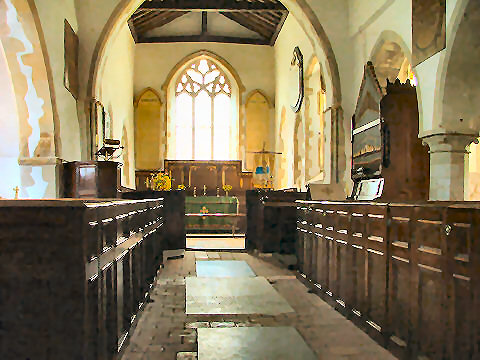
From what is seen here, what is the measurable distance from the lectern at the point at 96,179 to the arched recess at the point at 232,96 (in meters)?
7.38

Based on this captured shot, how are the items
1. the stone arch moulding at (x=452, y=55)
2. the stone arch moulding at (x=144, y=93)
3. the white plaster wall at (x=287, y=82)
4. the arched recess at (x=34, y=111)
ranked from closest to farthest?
the stone arch moulding at (x=452, y=55) → the arched recess at (x=34, y=111) → the white plaster wall at (x=287, y=82) → the stone arch moulding at (x=144, y=93)

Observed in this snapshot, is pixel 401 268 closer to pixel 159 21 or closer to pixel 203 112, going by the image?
pixel 159 21

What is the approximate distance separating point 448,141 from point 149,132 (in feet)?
32.8

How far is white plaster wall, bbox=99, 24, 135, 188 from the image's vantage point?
10160mm

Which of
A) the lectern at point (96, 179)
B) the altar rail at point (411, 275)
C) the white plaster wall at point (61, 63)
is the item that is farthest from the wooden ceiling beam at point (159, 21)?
the altar rail at point (411, 275)

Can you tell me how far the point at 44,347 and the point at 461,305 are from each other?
156 cm

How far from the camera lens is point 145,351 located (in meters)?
2.67

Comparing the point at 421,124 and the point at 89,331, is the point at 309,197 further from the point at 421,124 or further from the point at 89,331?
the point at 89,331

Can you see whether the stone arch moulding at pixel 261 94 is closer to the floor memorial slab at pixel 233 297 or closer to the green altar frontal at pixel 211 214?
the green altar frontal at pixel 211 214

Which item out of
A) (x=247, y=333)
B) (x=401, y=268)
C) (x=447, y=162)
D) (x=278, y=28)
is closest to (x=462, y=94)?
(x=447, y=162)

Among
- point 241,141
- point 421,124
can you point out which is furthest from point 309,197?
point 241,141

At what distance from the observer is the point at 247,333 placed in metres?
3.04

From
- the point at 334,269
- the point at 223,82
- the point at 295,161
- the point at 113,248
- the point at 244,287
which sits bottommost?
the point at 244,287

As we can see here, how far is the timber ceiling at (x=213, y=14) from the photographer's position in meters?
11.2
